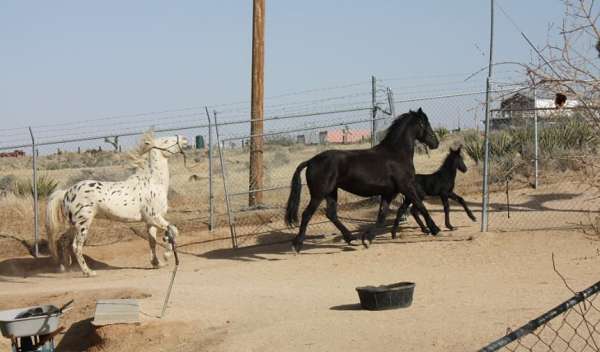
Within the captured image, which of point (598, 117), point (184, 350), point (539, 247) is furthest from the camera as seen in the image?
point (539, 247)

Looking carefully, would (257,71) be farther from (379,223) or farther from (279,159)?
(279,159)

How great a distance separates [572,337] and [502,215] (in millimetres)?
9145

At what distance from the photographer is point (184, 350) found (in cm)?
807

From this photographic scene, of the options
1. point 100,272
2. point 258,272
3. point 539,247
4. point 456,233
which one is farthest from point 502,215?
point 100,272

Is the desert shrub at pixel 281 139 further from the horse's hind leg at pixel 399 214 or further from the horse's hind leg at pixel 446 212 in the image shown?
the horse's hind leg at pixel 446 212

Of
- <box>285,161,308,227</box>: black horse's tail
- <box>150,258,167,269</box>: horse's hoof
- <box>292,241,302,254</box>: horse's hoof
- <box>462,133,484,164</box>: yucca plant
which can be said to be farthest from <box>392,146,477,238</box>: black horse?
<box>462,133,484,164</box>: yucca plant

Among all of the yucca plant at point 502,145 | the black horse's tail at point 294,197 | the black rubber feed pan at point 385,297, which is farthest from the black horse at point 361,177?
the yucca plant at point 502,145

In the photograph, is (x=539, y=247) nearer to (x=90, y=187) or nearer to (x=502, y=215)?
(x=502, y=215)

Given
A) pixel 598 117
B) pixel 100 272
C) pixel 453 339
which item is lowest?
pixel 100 272

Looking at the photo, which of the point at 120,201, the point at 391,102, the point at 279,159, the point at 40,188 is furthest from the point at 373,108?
the point at 279,159

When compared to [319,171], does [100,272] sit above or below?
below

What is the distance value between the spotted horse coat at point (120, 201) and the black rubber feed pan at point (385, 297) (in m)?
5.60

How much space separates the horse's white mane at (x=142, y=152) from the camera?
555 inches

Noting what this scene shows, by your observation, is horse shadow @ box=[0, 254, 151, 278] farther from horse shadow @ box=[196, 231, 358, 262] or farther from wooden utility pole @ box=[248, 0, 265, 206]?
wooden utility pole @ box=[248, 0, 265, 206]
